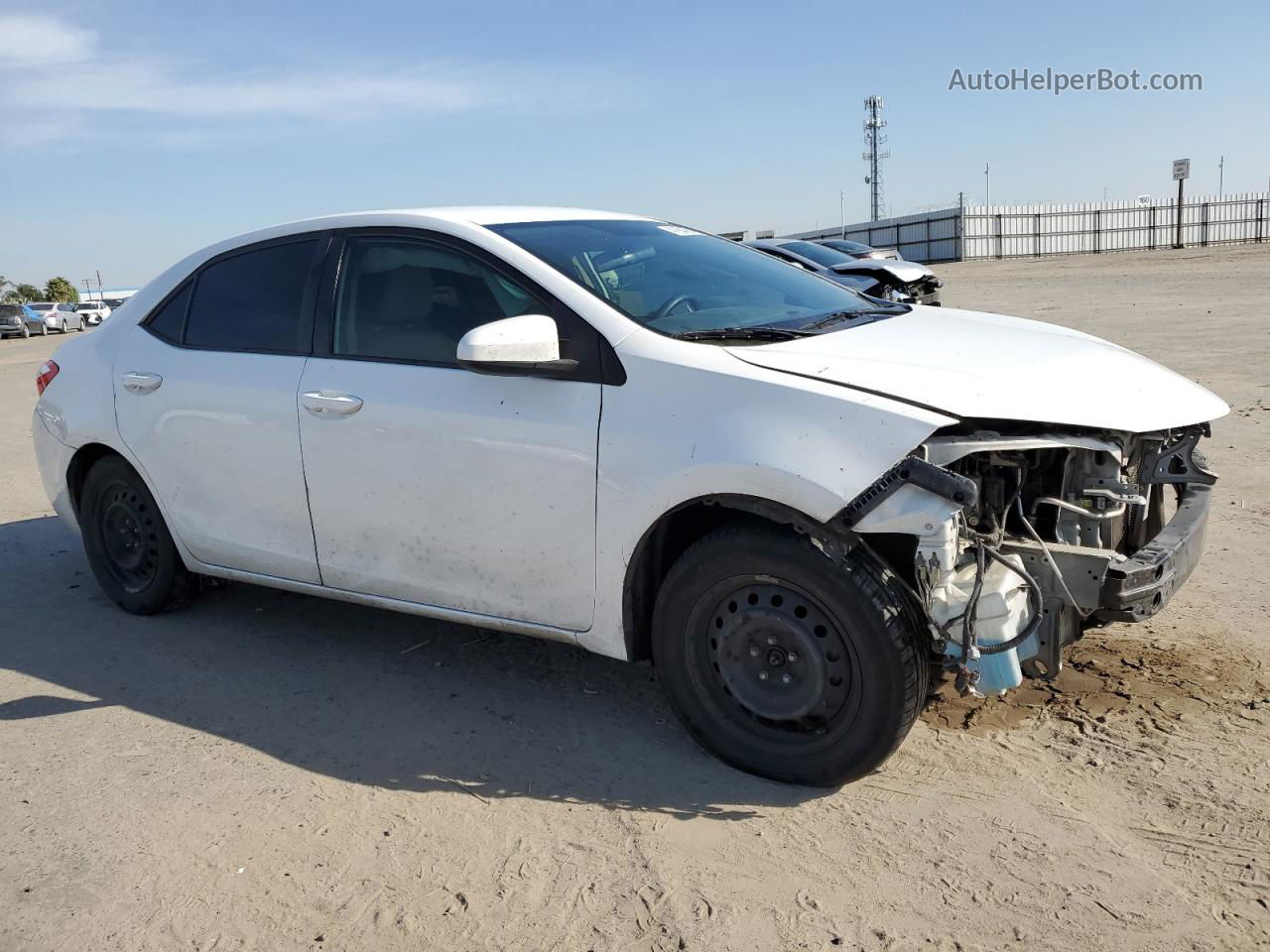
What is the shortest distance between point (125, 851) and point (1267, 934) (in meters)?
3.03

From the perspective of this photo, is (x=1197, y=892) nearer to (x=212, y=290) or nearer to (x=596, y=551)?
(x=596, y=551)

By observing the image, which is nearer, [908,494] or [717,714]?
[908,494]

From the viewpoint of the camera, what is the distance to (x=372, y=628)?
16.4ft

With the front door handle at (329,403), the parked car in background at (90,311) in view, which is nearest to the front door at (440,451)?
the front door handle at (329,403)

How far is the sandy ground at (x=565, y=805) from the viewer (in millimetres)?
2801

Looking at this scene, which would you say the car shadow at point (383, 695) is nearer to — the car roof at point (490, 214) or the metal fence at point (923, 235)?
the car roof at point (490, 214)

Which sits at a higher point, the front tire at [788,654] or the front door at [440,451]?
the front door at [440,451]

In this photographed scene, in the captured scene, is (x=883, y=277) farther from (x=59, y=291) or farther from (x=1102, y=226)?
(x=59, y=291)

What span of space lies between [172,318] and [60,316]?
1876 inches

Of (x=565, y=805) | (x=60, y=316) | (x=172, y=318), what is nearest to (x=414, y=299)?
(x=172, y=318)

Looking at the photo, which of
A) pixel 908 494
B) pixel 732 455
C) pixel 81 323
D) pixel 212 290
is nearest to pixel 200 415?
pixel 212 290

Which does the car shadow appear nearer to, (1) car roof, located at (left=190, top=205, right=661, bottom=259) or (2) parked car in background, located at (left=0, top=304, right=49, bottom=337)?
(1) car roof, located at (left=190, top=205, right=661, bottom=259)

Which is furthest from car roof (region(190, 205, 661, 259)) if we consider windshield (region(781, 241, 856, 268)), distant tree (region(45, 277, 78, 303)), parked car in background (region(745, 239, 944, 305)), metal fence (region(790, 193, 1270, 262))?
distant tree (region(45, 277, 78, 303))

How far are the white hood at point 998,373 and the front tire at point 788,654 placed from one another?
1.69ft
